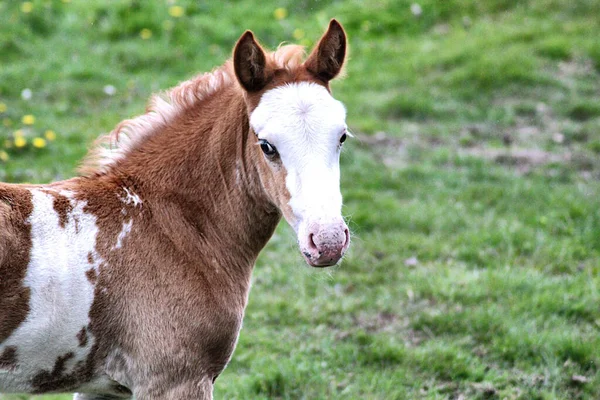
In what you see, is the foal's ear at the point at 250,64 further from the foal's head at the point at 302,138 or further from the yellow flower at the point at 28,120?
the yellow flower at the point at 28,120

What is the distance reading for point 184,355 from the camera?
3.00 m

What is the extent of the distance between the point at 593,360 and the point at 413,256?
1.68 m

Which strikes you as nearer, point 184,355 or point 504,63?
point 184,355

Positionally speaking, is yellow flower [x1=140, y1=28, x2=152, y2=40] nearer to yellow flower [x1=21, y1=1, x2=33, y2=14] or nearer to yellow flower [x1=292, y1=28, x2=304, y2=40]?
yellow flower [x1=21, y1=1, x2=33, y2=14]

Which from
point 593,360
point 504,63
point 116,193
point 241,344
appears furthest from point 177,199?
point 504,63

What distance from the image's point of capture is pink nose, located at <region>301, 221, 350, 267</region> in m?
2.80

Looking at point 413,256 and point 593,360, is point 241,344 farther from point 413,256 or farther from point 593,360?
point 593,360

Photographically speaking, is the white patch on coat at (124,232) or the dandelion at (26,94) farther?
the dandelion at (26,94)

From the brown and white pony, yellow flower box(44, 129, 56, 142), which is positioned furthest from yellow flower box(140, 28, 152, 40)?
the brown and white pony

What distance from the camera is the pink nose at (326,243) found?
2.80 m

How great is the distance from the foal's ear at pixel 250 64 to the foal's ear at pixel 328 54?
8.5 inches

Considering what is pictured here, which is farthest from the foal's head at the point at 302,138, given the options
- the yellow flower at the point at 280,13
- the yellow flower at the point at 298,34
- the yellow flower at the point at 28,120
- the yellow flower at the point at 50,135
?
the yellow flower at the point at 280,13

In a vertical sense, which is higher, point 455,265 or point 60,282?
point 60,282

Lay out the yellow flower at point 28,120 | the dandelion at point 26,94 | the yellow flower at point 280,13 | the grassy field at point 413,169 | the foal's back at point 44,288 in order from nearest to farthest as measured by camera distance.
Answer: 1. the foal's back at point 44,288
2. the grassy field at point 413,169
3. the yellow flower at point 28,120
4. the dandelion at point 26,94
5. the yellow flower at point 280,13
